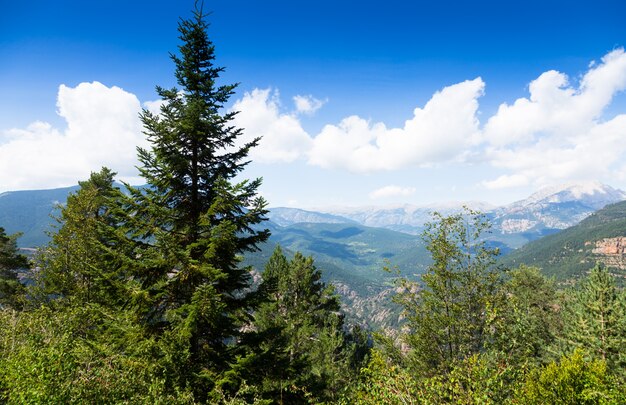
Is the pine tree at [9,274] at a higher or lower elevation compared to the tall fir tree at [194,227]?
lower

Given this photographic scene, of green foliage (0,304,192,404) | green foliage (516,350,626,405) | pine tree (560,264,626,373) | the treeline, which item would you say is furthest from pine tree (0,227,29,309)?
pine tree (560,264,626,373)

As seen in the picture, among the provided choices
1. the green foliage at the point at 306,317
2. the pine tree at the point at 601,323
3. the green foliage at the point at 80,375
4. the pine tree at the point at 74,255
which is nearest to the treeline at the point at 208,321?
the green foliage at the point at 80,375

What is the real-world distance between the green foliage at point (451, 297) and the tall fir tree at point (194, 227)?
982cm

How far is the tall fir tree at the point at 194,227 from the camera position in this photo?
422 inches

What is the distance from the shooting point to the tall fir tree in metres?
10.7

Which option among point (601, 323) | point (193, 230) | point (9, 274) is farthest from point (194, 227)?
point (601, 323)

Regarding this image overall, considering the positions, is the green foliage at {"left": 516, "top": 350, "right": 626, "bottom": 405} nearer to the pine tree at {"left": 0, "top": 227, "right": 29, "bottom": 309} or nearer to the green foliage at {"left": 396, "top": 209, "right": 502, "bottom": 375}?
the green foliage at {"left": 396, "top": 209, "right": 502, "bottom": 375}

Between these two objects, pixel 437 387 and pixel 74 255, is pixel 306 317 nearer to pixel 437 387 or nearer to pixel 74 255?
pixel 74 255

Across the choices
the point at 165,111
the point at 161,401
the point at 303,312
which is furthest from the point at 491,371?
the point at 303,312

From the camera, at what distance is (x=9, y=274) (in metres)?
31.3

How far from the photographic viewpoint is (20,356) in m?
7.82

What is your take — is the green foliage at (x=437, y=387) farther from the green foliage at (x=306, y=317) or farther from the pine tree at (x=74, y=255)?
the pine tree at (x=74, y=255)

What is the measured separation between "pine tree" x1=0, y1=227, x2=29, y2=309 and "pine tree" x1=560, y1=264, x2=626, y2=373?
170ft

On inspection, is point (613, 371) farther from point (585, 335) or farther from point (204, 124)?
point (204, 124)
